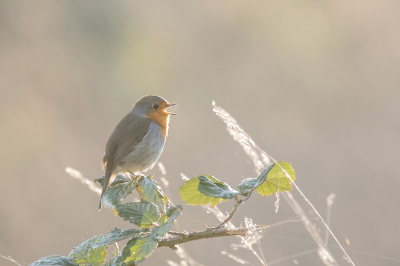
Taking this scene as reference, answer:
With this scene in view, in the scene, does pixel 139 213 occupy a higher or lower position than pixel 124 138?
lower

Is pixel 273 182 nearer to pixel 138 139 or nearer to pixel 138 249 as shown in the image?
pixel 138 249

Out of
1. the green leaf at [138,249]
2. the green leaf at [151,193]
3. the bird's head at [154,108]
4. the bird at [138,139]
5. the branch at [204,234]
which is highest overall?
the bird's head at [154,108]

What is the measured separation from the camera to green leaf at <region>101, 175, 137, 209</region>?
105cm

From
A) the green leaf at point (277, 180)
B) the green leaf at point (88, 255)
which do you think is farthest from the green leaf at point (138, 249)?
the green leaf at point (277, 180)

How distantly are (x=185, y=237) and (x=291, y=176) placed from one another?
1.02 feet

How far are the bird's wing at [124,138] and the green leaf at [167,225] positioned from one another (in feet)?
3.93

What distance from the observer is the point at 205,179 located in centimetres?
91

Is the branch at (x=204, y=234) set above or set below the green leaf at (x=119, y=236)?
below

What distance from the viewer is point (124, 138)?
2.23 m

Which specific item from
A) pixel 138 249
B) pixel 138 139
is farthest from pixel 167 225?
pixel 138 139

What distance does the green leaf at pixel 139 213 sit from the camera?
0.87m

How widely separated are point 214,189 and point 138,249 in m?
0.22

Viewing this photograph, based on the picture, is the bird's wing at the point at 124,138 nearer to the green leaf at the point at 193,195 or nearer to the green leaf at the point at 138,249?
the green leaf at the point at 193,195

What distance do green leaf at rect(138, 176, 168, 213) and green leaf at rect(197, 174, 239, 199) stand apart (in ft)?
0.55
